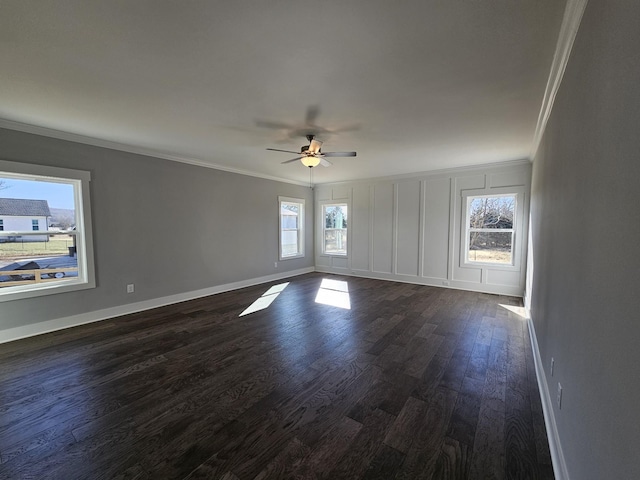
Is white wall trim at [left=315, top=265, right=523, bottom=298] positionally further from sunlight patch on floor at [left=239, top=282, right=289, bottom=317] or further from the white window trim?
sunlight patch on floor at [left=239, top=282, right=289, bottom=317]

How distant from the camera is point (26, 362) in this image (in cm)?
282

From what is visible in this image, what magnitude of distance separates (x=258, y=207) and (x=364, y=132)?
3.51m

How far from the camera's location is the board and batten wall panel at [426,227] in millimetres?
5203

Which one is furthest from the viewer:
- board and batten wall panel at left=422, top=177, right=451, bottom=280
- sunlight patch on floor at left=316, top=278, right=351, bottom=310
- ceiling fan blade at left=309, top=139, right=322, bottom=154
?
board and batten wall panel at left=422, top=177, right=451, bottom=280

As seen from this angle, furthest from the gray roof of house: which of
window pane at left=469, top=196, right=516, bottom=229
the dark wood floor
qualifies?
A: window pane at left=469, top=196, right=516, bottom=229

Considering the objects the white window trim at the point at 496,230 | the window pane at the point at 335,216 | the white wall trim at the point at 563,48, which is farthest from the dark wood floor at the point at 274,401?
the window pane at the point at 335,216

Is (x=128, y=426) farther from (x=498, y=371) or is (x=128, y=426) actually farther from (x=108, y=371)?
(x=498, y=371)

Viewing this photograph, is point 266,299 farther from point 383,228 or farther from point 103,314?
point 383,228

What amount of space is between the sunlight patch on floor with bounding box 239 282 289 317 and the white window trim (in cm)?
385

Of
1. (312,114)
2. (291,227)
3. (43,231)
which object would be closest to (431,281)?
(291,227)

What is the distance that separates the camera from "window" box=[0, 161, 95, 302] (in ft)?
11.0

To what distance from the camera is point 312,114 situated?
299cm

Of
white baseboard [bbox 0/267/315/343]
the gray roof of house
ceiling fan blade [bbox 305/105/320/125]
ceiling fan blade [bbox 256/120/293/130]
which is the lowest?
white baseboard [bbox 0/267/315/343]

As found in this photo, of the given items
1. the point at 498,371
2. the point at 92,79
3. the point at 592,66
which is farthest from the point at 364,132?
the point at 498,371
